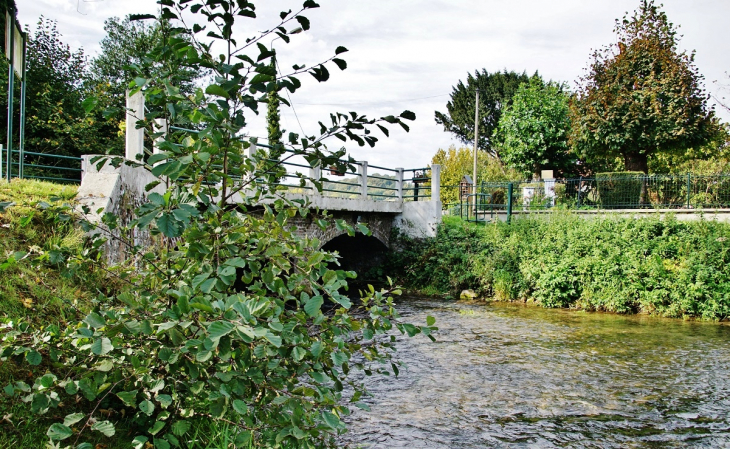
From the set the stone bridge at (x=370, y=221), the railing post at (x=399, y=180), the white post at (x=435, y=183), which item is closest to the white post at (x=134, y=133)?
the stone bridge at (x=370, y=221)

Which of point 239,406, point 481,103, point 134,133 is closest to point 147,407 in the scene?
point 239,406

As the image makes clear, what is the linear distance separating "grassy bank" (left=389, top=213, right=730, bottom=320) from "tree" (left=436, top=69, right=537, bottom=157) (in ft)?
96.6

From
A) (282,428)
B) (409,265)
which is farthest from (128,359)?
(409,265)

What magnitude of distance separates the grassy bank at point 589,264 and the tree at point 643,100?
28.9ft

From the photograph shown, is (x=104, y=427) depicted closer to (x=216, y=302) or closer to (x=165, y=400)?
(x=165, y=400)

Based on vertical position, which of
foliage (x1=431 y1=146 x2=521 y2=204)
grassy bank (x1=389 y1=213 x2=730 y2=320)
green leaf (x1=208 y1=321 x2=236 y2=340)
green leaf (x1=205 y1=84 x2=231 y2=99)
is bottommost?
grassy bank (x1=389 y1=213 x2=730 y2=320)

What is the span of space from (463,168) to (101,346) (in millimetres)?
36534

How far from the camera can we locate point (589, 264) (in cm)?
1334

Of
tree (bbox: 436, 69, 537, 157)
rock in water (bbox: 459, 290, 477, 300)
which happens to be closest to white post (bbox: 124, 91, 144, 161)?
rock in water (bbox: 459, 290, 477, 300)

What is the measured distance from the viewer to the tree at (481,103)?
43.9 m

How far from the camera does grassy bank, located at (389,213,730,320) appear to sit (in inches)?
481

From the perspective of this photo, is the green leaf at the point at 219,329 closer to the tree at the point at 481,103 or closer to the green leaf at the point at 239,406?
the green leaf at the point at 239,406

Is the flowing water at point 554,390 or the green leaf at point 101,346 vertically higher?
the green leaf at point 101,346

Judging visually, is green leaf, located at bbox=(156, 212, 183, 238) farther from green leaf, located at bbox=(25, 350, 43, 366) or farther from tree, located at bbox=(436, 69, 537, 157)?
tree, located at bbox=(436, 69, 537, 157)
